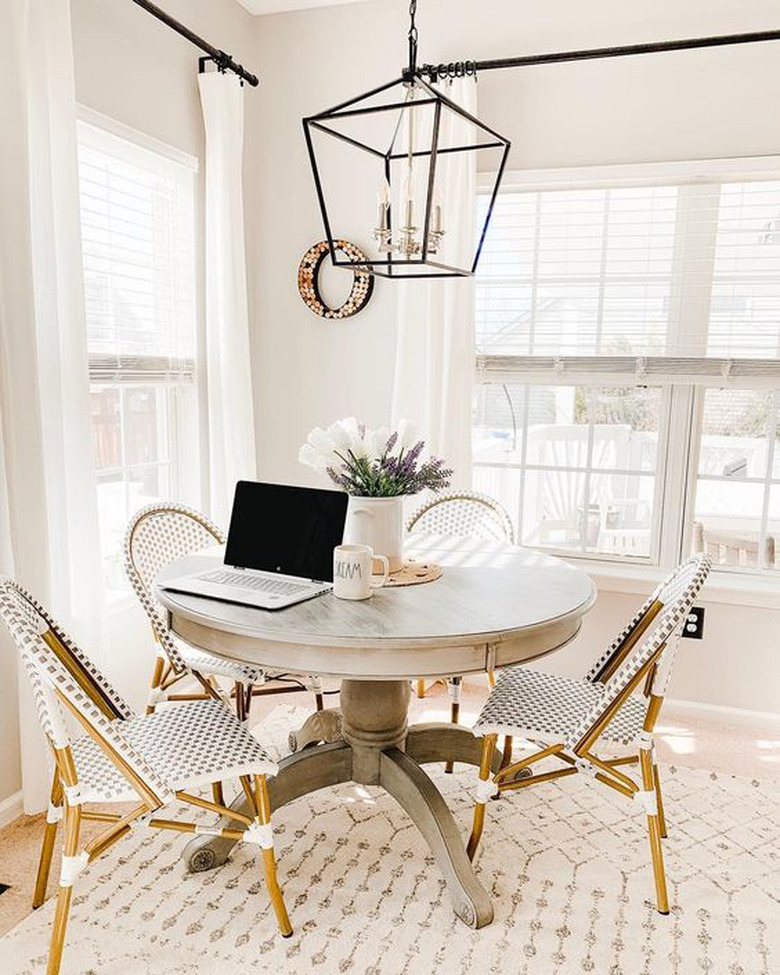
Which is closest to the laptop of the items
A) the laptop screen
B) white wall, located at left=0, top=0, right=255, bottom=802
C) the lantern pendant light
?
→ the laptop screen

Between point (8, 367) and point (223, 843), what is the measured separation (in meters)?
1.44

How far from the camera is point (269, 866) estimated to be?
6.16 ft

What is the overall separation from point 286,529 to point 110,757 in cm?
73

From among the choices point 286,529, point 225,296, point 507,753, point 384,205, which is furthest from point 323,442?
point 225,296

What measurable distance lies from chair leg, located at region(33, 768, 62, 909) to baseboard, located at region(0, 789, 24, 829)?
446mm

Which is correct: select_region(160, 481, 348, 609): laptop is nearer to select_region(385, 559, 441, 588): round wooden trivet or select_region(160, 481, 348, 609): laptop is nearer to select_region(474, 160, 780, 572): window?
select_region(385, 559, 441, 588): round wooden trivet

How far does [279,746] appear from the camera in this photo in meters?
2.91

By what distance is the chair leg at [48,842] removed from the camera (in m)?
1.93

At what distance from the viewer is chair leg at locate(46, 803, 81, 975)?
5.61ft

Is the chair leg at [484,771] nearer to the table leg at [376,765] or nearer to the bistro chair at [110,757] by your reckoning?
the table leg at [376,765]

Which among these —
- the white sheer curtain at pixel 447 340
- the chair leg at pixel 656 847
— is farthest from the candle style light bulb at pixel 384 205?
the chair leg at pixel 656 847

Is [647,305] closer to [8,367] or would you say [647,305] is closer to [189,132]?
[189,132]

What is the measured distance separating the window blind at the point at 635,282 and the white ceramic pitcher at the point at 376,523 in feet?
4.43

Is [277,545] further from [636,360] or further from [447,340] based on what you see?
[636,360]
